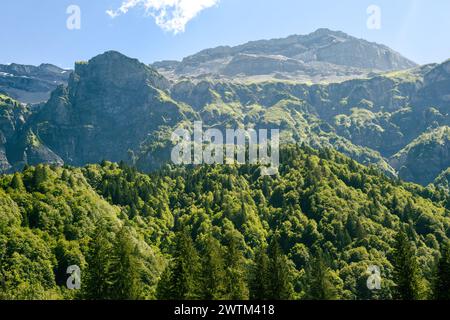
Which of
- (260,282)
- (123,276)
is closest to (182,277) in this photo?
(123,276)

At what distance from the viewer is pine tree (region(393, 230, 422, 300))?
104344mm

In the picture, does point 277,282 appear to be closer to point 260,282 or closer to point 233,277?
point 260,282

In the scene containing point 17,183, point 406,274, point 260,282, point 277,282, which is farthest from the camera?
point 17,183

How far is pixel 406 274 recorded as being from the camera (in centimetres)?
10512

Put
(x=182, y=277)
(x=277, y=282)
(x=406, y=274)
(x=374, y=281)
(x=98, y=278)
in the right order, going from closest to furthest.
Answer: (x=98, y=278) < (x=182, y=277) < (x=277, y=282) < (x=406, y=274) < (x=374, y=281)

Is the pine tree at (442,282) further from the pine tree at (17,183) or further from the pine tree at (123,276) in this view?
the pine tree at (17,183)

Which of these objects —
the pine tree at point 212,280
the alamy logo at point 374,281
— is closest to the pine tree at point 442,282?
the pine tree at point 212,280

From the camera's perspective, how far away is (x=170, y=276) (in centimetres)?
10675

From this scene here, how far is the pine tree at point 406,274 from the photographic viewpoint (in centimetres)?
10434

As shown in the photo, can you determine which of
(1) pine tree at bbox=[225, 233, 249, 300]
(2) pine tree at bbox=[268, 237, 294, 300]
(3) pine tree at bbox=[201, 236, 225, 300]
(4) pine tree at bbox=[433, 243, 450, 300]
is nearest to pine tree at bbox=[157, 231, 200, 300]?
(3) pine tree at bbox=[201, 236, 225, 300]
